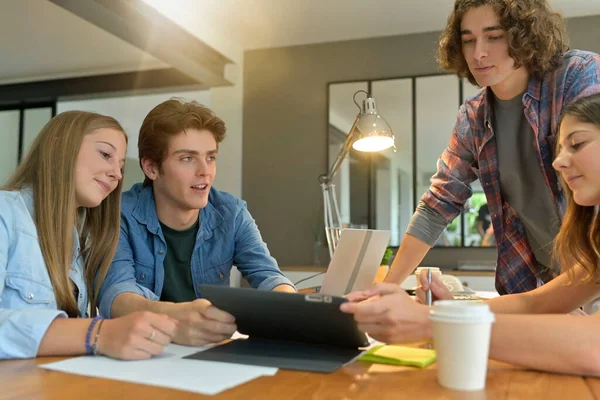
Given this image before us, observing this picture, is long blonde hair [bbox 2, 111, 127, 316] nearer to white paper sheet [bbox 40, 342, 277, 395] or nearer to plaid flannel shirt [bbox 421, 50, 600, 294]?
white paper sheet [bbox 40, 342, 277, 395]

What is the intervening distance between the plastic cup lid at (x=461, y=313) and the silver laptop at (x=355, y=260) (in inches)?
22.7

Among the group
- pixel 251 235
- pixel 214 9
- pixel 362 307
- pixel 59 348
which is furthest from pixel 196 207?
pixel 214 9

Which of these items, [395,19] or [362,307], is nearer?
[362,307]

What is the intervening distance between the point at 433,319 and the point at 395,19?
12.4ft

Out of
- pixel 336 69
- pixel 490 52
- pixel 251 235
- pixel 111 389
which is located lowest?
pixel 111 389

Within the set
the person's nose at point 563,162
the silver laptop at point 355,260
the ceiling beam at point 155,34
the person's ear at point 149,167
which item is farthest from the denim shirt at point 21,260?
the ceiling beam at point 155,34

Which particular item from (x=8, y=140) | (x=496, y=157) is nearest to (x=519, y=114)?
(x=496, y=157)

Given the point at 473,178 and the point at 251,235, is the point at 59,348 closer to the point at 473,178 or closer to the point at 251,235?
the point at 251,235

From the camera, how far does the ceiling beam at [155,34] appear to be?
11.1 ft

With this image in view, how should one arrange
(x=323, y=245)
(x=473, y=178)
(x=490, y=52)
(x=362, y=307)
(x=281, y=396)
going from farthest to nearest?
1. (x=323, y=245)
2. (x=473, y=178)
3. (x=490, y=52)
4. (x=362, y=307)
5. (x=281, y=396)

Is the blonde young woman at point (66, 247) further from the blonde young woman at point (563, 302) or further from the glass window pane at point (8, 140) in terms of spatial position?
the glass window pane at point (8, 140)

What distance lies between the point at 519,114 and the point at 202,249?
1053 mm

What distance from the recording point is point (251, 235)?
5.98ft

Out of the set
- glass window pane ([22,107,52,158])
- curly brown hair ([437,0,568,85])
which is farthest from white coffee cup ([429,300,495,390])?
glass window pane ([22,107,52,158])
